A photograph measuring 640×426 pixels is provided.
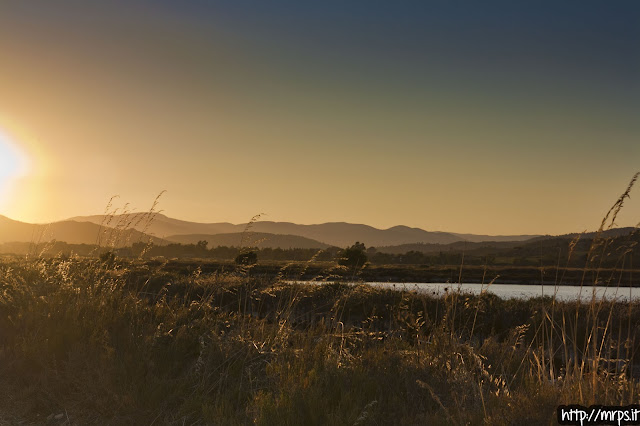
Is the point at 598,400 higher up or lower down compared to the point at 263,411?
higher up

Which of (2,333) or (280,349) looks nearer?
(280,349)

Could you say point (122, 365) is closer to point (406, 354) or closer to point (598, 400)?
point (406, 354)

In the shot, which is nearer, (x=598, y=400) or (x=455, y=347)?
(x=598, y=400)

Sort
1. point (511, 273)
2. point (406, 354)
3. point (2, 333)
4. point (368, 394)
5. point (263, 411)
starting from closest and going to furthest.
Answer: point (263, 411), point (368, 394), point (406, 354), point (2, 333), point (511, 273)

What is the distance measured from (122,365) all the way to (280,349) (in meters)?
2.04

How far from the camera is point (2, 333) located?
836cm

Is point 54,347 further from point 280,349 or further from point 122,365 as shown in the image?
point 280,349

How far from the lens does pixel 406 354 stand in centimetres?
748

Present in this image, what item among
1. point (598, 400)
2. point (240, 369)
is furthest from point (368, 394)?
point (598, 400)

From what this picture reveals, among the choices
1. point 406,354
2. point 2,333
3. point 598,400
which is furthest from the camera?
point 2,333

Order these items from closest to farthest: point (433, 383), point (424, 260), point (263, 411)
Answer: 1. point (263, 411)
2. point (433, 383)
3. point (424, 260)

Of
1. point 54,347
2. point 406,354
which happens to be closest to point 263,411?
point 406,354

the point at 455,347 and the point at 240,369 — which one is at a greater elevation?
the point at 455,347

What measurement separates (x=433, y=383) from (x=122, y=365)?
3929mm
